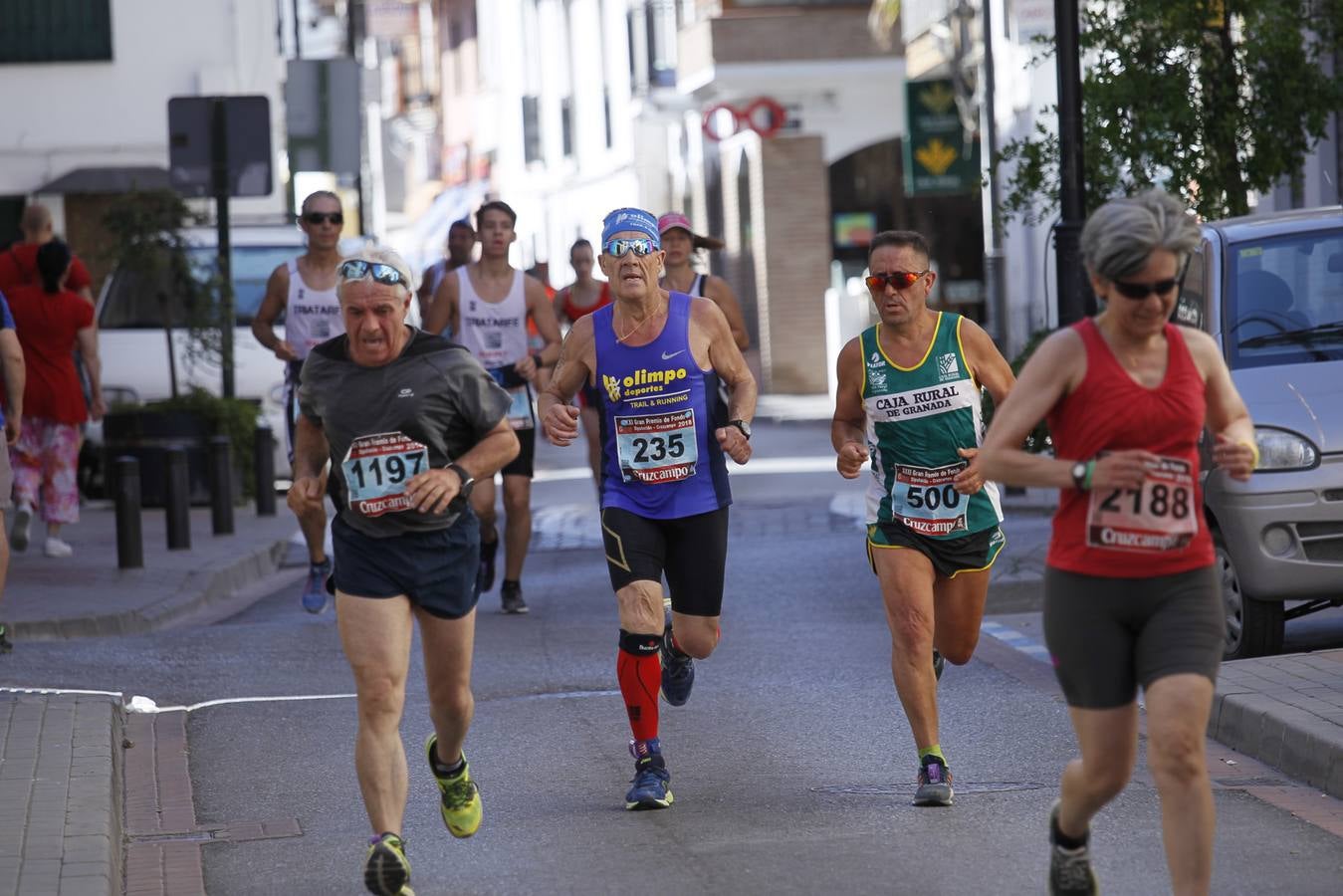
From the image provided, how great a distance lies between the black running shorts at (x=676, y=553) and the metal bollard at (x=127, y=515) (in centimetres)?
694

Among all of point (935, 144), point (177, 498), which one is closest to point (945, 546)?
point (177, 498)

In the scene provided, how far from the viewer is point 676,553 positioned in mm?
8203

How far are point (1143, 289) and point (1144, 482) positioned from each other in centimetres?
43

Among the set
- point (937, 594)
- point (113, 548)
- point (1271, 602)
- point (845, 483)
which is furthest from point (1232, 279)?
point (845, 483)

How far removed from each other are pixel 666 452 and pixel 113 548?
9169 mm

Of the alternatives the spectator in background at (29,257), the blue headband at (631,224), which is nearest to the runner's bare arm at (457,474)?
the blue headband at (631,224)

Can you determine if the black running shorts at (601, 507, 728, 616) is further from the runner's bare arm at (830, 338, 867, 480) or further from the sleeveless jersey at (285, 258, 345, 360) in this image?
the sleeveless jersey at (285, 258, 345, 360)

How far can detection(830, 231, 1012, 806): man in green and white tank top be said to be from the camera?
25.9ft

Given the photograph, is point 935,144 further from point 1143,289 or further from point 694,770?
point 1143,289

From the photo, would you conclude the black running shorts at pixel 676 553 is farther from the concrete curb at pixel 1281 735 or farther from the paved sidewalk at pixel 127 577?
the paved sidewalk at pixel 127 577

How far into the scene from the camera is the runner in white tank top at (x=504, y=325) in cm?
1295

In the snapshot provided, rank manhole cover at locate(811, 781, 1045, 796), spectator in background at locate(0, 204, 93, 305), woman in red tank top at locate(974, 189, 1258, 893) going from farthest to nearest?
spectator in background at locate(0, 204, 93, 305) < manhole cover at locate(811, 781, 1045, 796) < woman in red tank top at locate(974, 189, 1258, 893)

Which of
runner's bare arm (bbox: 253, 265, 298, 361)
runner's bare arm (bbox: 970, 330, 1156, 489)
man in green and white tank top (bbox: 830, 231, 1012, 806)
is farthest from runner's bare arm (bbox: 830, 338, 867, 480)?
runner's bare arm (bbox: 253, 265, 298, 361)

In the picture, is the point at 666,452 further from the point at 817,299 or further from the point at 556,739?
the point at 817,299
